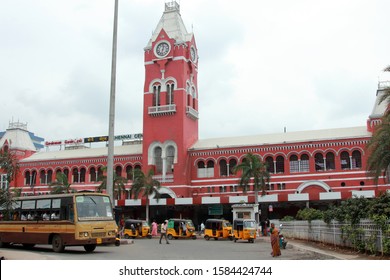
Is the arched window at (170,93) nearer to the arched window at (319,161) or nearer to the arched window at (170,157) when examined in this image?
the arched window at (170,157)

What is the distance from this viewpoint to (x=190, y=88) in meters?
55.5

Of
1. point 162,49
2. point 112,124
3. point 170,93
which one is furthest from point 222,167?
point 112,124

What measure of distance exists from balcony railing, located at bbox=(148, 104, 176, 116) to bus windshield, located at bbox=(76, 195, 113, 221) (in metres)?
34.5

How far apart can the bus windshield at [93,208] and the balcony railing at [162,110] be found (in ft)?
113

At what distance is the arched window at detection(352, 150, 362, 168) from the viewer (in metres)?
46.3

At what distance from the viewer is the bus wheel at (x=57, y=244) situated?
18384 mm

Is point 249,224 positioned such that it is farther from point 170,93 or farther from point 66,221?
point 170,93

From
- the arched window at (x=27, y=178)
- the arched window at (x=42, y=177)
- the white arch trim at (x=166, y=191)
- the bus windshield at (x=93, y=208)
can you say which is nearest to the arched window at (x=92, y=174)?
the arched window at (x=42, y=177)

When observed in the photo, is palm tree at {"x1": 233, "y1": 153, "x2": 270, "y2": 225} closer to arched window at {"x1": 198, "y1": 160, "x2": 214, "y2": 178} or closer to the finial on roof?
arched window at {"x1": 198, "y1": 160, "x2": 214, "y2": 178}

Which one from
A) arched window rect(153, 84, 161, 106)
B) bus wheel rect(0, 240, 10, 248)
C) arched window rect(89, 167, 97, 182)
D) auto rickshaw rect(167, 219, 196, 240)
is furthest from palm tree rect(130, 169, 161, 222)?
bus wheel rect(0, 240, 10, 248)

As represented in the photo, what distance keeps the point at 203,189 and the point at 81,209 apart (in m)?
34.2

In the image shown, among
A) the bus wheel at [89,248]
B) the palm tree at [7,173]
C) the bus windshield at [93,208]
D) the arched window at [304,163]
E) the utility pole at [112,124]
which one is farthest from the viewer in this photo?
the arched window at [304,163]

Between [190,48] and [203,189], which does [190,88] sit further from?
[203,189]

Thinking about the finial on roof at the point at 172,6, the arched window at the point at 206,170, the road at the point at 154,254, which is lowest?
the road at the point at 154,254
